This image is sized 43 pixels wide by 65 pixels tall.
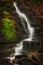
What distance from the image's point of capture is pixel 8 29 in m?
12.5

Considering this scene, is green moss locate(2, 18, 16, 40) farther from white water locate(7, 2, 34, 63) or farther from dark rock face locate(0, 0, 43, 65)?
white water locate(7, 2, 34, 63)

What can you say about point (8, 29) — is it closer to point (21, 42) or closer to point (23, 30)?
point (23, 30)

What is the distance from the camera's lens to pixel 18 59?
1097 centimetres

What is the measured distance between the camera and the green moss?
12218mm

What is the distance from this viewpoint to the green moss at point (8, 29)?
12.2 m

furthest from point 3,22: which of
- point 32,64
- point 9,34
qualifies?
point 32,64

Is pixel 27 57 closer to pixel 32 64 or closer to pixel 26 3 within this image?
pixel 32 64

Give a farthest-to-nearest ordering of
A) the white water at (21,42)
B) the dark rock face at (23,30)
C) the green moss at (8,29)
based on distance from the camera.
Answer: the green moss at (8,29), the white water at (21,42), the dark rock face at (23,30)

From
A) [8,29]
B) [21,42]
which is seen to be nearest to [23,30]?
[8,29]

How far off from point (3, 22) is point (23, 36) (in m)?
1.14

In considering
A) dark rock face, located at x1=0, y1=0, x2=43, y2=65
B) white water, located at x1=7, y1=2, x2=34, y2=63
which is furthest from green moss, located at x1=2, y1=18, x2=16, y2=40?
white water, located at x1=7, y1=2, x2=34, y2=63

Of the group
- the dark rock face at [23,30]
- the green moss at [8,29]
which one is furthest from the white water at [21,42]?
the green moss at [8,29]

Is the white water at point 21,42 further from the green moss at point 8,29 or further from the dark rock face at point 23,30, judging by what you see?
the green moss at point 8,29

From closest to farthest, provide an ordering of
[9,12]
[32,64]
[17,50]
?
1. [32,64]
2. [17,50]
3. [9,12]
